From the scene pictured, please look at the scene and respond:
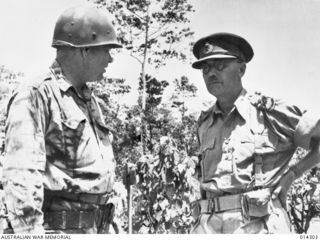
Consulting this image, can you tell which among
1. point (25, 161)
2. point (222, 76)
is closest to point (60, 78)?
point (25, 161)

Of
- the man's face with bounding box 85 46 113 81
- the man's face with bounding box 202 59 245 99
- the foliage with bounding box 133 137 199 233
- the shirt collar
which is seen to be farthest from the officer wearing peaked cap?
the foliage with bounding box 133 137 199 233

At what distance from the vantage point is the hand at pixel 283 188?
11.1 feet

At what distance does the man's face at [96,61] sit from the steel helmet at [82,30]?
5 cm

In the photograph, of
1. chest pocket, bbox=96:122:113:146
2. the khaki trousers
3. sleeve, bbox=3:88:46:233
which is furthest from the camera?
the khaki trousers

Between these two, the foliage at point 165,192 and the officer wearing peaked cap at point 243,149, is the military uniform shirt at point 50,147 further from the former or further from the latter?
the foliage at point 165,192

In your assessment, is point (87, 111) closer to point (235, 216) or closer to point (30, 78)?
point (30, 78)

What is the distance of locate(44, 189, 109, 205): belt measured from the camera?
2.77 m

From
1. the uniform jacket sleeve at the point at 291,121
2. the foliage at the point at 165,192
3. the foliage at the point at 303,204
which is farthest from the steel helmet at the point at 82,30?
the foliage at the point at 303,204

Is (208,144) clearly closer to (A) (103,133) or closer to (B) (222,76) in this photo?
(B) (222,76)

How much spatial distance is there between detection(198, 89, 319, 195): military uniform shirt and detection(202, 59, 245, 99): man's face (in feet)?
0.30

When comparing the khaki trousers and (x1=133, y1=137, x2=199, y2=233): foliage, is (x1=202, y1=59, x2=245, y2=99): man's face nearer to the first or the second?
the khaki trousers

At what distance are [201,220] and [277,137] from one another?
69cm

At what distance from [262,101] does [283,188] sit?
1.75ft

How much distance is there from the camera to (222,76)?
3484 mm
